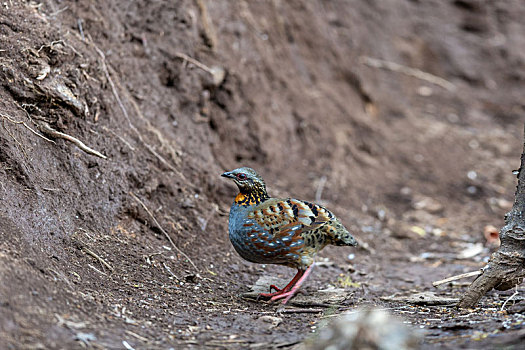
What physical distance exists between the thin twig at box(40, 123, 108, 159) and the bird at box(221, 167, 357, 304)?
131 cm

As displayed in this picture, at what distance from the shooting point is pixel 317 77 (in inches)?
390

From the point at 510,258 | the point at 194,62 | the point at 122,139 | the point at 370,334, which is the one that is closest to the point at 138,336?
the point at 370,334

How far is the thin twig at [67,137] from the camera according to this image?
16.5 feet

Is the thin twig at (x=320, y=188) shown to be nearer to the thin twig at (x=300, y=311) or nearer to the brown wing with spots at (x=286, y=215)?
the brown wing with spots at (x=286, y=215)

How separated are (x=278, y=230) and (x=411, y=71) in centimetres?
873

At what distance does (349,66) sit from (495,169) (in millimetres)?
3165

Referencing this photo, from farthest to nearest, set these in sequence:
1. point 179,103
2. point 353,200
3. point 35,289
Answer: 1. point 353,200
2. point 179,103
3. point 35,289

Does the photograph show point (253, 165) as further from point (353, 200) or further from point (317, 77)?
point (317, 77)

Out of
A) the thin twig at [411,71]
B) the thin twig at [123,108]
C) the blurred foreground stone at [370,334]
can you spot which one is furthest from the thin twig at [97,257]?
the thin twig at [411,71]

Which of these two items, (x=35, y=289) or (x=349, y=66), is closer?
(x=35, y=289)

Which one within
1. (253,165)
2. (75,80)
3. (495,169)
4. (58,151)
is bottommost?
(495,169)

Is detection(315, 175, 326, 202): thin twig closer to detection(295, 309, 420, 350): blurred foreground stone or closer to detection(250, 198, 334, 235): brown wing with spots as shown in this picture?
detection(250, 198, 334, 235): brown wing with spots

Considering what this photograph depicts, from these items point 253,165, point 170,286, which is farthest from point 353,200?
point 170,286

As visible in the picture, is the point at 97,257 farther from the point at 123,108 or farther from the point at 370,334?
the point at 370,334
